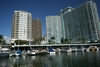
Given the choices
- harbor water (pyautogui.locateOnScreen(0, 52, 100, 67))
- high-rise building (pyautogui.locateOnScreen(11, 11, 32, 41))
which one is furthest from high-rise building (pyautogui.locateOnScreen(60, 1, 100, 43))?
harbor water (pyautogui.locateOnScreen(0, 52, 100, 67))

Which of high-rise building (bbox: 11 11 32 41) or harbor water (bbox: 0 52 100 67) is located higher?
high-rise building (bbox: 11 11 32 41)

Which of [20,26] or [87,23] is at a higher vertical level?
[87,23]

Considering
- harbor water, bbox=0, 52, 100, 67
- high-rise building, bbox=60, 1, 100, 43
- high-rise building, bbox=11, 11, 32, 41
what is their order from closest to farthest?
1. harbor water, bbox=0, 52, 100, 67
2. high-rise building, bbox=60, 1, 100, 43
3. high-rise building, bbox=11, 11, 32, 41

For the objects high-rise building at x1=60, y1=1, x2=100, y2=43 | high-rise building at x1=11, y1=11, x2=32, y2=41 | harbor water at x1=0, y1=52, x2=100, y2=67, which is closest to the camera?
harbor water at x1=0, y1=52, x2=100, y2=67

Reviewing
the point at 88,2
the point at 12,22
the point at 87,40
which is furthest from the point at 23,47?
the point at 88,2

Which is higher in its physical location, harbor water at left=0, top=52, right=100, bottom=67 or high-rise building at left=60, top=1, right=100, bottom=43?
high-rise building at left=60, top=1, right=100, bottom=43

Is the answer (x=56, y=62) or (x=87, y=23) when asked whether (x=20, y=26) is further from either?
(x=56, y=62)

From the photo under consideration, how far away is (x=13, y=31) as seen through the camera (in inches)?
7372

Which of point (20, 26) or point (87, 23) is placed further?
point (20, 26)

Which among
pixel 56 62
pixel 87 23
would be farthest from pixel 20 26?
pixel 56 62

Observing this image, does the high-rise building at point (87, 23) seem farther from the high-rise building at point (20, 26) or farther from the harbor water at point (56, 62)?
the harbor water at point (56, 62)

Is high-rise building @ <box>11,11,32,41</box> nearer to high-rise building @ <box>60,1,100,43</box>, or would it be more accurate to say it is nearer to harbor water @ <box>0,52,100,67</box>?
high-rise building @ <box>60,1,100,43</box>

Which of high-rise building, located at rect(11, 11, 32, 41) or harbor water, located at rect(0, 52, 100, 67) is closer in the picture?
harbor water, located at rect(0, 52, 100, 67)

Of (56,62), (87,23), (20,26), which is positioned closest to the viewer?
(56,62)
